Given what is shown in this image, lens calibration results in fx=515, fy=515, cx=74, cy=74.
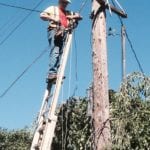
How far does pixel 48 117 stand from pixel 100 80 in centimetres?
109

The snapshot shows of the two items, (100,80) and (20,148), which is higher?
(20,148)

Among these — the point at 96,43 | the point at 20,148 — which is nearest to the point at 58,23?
the point at 96,43

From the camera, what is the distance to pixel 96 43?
28.9 ft

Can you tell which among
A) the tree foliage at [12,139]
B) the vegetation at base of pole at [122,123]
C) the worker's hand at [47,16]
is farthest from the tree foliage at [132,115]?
the tree foliage at [12,139]

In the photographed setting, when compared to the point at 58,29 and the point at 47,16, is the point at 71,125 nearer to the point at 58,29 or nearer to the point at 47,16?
the point at 58,29

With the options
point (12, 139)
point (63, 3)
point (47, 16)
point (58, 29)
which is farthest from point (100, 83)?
point (12, 139)

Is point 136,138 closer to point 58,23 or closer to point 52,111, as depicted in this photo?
point 52,111

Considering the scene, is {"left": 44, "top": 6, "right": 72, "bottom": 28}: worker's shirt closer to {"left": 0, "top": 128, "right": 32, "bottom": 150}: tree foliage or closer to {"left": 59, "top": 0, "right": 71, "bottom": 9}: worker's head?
{"left": 59, "top": 0, "right": 71, "bottom": 9}: worker's head

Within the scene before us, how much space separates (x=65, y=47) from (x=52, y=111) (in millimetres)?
1355

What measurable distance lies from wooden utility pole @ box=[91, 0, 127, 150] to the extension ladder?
0.73m

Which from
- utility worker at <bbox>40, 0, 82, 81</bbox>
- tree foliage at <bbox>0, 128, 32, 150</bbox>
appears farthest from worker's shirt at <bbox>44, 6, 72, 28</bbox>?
tree foliage at <bbox>0, 128, 32, 150</bbox>

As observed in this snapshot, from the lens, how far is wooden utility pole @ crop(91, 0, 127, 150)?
26.8 feet

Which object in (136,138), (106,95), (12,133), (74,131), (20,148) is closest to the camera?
(106,95)

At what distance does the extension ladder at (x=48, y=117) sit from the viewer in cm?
862
